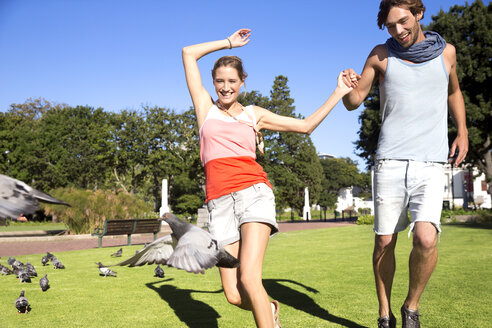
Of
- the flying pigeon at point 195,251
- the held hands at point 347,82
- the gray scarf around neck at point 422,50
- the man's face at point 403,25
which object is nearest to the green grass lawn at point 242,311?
the flying pigeon at point 195,251

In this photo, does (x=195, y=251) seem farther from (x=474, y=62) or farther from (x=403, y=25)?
(x=474, y=62)

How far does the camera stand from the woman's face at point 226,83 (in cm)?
349

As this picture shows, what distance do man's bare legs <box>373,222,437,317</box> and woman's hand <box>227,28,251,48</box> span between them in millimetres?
1932

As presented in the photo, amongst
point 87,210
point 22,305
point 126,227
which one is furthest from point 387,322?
point 87,210

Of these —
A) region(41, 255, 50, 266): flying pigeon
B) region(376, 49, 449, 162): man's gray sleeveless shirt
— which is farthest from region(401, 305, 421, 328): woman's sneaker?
region(41, 255, 50, 266): flying pigeon

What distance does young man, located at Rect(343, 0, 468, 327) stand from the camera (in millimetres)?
3559

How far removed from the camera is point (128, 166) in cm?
4719

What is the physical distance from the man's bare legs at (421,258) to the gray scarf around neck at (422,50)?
4.21 feet

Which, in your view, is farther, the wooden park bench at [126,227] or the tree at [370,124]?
the tree at [370,124]

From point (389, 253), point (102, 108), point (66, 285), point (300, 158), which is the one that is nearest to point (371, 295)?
point (389, 253)

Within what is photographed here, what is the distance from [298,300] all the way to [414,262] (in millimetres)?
2382

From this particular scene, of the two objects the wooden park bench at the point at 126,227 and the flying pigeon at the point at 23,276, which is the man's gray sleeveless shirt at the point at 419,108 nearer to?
the flying pigeon at the point at 23,276

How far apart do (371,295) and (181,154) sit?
41341mm

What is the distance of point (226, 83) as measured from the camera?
3504 millimetres
